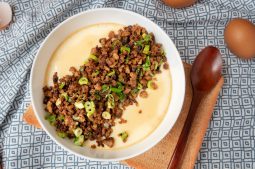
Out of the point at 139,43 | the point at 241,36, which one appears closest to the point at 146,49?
the point at 139,43

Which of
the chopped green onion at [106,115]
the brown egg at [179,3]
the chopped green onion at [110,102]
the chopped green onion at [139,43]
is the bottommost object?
the chopped green onion at [106,115]

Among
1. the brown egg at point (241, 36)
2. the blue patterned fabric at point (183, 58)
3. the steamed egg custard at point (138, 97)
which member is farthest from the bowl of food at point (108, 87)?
the brown egg at point (241, 36)

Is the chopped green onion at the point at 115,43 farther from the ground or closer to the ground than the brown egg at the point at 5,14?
farther from the ground

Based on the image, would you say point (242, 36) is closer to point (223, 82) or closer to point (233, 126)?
point (223, 82)

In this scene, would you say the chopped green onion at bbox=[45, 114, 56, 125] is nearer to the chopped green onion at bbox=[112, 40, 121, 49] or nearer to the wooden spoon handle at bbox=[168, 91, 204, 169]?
the chopped green onion at bbox=[112, 40, 121, 49]

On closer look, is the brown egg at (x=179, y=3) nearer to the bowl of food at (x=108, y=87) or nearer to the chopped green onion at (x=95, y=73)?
the bowl of food at (x=108, y=87)

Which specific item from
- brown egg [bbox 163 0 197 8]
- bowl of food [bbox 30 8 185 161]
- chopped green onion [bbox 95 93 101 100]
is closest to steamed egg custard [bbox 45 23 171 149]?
bowl of food [bbox 30 8 185 161]
